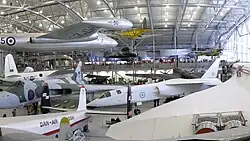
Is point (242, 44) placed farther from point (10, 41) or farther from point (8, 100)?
point (8, 100)

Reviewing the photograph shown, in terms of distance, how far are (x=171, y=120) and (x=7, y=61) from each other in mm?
16427

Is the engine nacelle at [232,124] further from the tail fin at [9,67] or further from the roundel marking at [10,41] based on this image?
the tail fin at [9,67]

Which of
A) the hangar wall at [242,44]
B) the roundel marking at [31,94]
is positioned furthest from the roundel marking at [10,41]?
the hangar wall at [242,44]

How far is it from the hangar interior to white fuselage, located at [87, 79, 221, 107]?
0.05m

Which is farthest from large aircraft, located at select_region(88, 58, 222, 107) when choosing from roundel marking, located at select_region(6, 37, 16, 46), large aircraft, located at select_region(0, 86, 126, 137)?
large aircraft, located at select_region(0, 86, 126, 137)

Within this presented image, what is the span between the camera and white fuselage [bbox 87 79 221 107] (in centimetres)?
1338

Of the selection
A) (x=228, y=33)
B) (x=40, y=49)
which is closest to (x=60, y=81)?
(x=40, y=49)

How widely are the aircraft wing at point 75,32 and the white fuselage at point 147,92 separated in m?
3.35

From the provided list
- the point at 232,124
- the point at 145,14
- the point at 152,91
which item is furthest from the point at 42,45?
the point at 145,14

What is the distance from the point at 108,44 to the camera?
13492mm

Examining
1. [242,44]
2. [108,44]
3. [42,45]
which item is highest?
[242,44]

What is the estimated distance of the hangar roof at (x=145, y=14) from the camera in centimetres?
2522

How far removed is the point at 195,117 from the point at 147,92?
36.3 ft

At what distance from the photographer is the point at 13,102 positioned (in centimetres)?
1112
